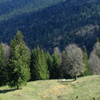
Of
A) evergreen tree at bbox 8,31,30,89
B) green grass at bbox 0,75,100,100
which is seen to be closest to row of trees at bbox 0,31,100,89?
evergreen tree at bbox 8,31,30,89

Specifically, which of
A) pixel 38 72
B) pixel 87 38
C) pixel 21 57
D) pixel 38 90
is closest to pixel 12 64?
pixel 21 57

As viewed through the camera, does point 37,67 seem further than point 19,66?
Yes

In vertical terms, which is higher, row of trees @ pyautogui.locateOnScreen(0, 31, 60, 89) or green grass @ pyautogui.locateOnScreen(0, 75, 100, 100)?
row of trees @ pyautogui.locateOnScreen(0, 31, 60, 89)

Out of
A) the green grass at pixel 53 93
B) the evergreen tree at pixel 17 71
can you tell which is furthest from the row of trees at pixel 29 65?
the green grass at pixel 53 93

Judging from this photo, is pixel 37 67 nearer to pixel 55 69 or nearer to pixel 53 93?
pixel 55 69

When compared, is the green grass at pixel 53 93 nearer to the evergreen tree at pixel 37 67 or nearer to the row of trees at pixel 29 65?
the row of trees at pixel 29 65

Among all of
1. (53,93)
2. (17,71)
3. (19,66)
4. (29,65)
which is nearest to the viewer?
(53,93)

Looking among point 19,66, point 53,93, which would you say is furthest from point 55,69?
point 19,66

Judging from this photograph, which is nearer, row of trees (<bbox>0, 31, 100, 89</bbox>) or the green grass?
the green grass

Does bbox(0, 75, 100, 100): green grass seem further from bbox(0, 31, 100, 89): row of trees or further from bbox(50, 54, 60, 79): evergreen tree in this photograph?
bbox(50, 54, 60, 79): evergreen tree

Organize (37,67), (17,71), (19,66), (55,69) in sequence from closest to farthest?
(17,71) < (19,66) < (37,67) < (55,69)

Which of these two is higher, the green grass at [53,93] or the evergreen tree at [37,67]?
the evergreen tree at [37,67]

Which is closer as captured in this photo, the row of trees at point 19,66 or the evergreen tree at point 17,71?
the evergreen tree at point 17,71

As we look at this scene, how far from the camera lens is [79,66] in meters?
57.6
